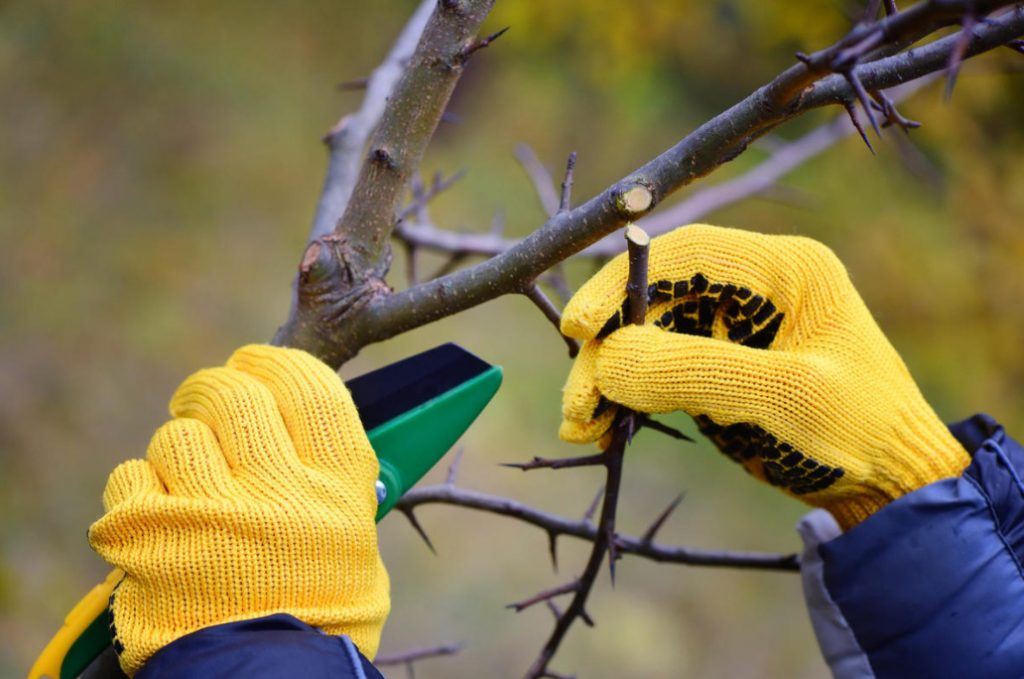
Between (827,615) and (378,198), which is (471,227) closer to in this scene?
(378,198)

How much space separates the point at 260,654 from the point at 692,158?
42cm

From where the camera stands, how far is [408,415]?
0.66m

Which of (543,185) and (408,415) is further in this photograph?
(543,185)

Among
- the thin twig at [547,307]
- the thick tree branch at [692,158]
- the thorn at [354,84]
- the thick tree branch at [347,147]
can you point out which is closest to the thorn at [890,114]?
the thick tree branch at [692,158]

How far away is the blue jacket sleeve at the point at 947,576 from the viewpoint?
2.09ft

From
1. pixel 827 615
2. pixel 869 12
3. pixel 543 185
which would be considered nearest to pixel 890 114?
pixel 869 12

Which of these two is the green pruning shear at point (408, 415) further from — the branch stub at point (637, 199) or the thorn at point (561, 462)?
the branch stub at point (637, 199)

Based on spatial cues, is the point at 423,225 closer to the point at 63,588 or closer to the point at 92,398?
the point at 92,398

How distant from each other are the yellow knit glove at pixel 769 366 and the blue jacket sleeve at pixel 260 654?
0.24 metres

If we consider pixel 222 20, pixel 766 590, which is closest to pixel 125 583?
pixel 766 590

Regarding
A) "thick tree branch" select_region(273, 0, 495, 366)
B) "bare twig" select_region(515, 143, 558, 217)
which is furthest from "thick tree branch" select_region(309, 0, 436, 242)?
"bare twig" select_region(515, 143, 558, 217)

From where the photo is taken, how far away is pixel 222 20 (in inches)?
83.4

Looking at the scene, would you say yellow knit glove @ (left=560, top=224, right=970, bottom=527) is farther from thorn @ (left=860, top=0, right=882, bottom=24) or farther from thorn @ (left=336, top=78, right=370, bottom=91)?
thorn @ (left=336, top=78, right=370, bottom=91)

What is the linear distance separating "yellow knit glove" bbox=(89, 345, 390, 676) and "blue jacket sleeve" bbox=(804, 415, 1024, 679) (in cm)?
39
